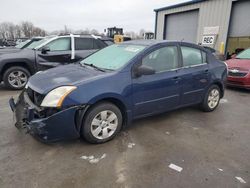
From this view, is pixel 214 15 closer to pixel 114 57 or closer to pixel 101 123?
pixel 114 57

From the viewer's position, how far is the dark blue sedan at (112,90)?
107 inches

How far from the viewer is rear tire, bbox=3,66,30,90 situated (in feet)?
19.9

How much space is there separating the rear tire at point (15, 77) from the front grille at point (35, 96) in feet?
11.2

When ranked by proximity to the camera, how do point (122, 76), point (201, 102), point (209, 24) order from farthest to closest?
point (209, 24)
point (201, 102)
point (122, 76)

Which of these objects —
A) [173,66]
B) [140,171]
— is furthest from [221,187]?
[173,66]

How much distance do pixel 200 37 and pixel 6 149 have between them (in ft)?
42.4

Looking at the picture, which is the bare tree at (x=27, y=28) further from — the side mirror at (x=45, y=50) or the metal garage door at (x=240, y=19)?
the side mirror at (x=45, y=50)

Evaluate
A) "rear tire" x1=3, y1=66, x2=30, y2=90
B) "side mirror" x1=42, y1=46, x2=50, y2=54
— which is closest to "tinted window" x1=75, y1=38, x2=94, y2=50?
"side mirror" x1=42, y1=46, x2=50, y2=54

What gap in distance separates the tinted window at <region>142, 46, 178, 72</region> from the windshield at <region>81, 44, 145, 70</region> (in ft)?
0.73

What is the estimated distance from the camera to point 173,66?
12.3 ft

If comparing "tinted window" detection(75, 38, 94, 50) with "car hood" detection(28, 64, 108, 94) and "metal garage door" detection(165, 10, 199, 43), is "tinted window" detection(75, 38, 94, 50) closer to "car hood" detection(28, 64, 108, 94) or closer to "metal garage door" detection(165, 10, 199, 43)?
"car hood" detection(28, 64, 108, 94)

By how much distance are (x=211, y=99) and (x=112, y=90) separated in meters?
2.62

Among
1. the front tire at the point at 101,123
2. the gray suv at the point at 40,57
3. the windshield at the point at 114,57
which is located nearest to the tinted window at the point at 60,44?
the gray suv at the point at 40,57

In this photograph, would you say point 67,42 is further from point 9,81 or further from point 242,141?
point 242,141
